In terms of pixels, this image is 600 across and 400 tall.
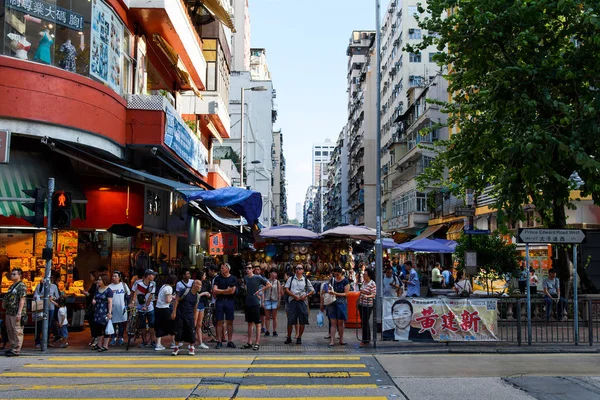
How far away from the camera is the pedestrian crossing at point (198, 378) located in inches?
350

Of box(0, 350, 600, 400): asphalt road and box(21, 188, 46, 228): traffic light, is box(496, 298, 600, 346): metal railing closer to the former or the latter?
box(0, 350, 600, 400): asphalt road

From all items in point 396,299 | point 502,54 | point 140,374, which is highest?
point 502,54

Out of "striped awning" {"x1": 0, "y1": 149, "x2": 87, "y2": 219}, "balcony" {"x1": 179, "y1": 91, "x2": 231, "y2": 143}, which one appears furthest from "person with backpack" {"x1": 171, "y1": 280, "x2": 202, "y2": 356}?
"balcony" {"x1": 179, "y1": 91, "x2": 231, "y2": 143}

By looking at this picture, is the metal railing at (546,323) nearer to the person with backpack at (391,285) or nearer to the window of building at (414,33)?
the person with backpack at (391,285)

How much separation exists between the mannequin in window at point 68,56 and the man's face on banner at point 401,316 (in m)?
9.15

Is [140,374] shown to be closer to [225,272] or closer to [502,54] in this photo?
[225,272]

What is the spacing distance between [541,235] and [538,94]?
3.96 m

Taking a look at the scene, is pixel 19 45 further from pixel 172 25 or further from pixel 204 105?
pixel 204 105

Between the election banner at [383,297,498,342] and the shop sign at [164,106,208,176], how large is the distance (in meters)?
7.88

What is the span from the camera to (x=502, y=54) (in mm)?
16953

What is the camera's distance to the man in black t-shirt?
13.7 metres

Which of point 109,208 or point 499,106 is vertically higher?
point 499,106

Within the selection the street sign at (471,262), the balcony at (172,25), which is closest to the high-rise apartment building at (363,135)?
the balcony at (172,25)

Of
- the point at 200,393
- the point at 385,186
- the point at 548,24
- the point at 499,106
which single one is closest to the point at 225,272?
the point at 200,393
